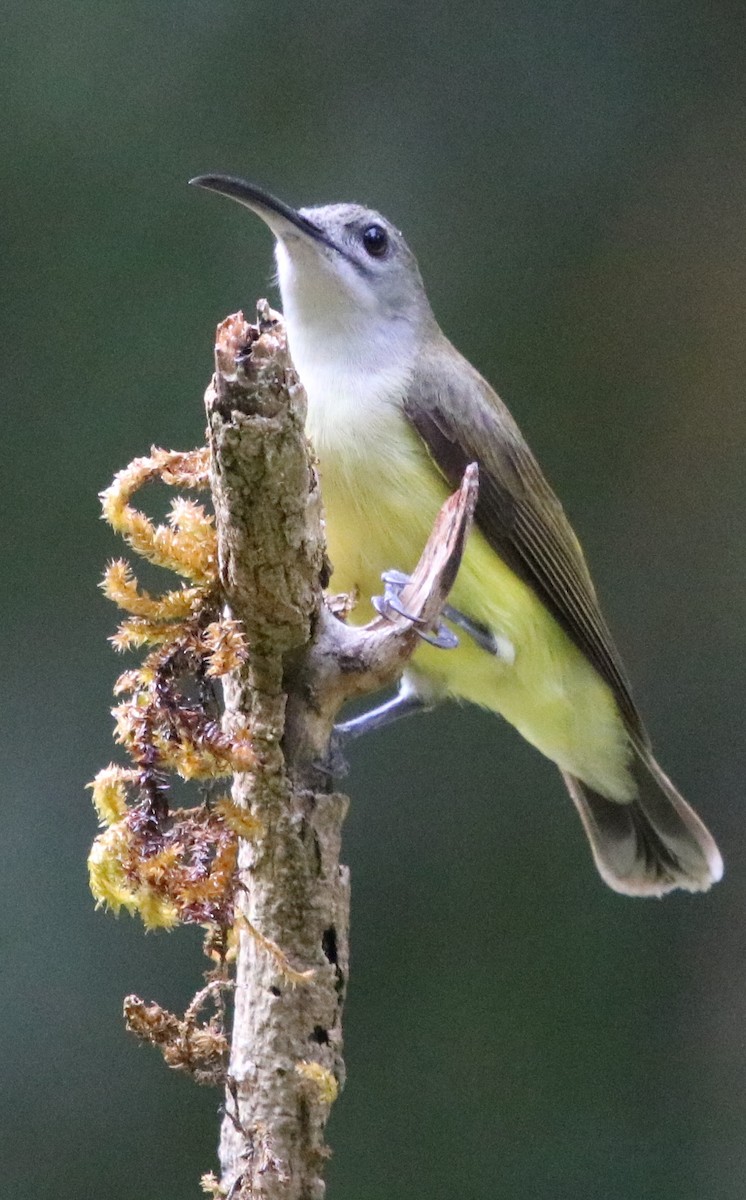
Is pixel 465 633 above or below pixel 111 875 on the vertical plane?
above

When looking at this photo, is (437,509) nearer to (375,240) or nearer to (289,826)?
(375,240)

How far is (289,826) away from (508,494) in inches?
45.0

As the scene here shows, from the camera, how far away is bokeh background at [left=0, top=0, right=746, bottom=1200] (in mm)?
3943

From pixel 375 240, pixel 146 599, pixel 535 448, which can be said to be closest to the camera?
pixel 146 599

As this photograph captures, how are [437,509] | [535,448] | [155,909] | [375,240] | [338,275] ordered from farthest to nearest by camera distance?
[535,448] < [375,240] < [338,275] < [437,509] < [155,909]

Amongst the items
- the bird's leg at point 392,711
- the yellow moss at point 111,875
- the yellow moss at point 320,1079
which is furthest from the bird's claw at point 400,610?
the yellow moss at point 320,1079

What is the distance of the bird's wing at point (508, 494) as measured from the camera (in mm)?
2820

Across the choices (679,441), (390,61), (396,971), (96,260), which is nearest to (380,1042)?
(396,971)

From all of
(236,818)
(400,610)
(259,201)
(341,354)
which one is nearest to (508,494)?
(341,354)

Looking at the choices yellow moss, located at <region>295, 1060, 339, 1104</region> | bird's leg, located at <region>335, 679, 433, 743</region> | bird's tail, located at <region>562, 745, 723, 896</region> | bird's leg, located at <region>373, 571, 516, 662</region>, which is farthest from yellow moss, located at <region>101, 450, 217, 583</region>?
bird's tail, located at <region>562, 745, 723, 896</region>

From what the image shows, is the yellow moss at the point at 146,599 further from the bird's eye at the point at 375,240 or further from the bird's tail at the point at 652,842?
the bird's tail at the point at 652,842

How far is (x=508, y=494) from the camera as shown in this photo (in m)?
2.97

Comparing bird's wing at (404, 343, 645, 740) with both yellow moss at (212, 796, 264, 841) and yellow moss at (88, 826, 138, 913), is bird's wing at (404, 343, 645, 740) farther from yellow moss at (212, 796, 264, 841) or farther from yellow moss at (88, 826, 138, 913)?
yellow moss at (88, 826, 138, 913)

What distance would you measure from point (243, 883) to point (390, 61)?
Result: 10.5ft
